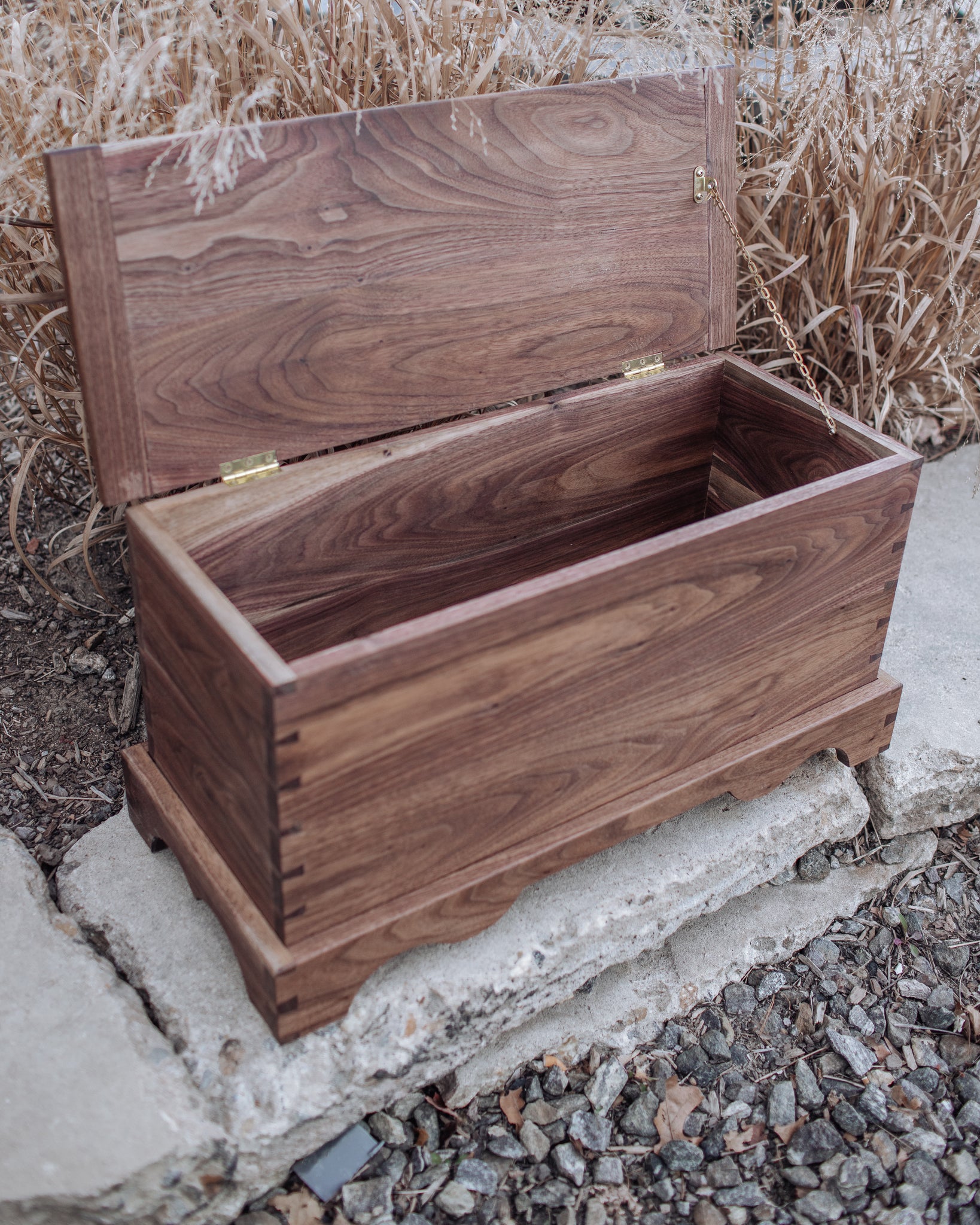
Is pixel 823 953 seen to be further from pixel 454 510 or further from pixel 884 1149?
pixel 454 510

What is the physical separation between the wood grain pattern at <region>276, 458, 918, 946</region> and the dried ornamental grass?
65 cm

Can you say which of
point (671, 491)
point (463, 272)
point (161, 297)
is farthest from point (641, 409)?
point (161, 297)

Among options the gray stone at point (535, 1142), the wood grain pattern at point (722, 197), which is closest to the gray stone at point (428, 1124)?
the gray stone at point (535, 1142)

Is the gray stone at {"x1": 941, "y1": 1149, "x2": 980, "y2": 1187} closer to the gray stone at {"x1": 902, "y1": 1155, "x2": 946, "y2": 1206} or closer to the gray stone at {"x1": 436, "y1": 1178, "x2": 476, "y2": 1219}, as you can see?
the gray stone at {"x1": 902, "y1": 1155, "x2": 946, "y2": 1206}

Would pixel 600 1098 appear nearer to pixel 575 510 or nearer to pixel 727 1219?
pixel 727 1219

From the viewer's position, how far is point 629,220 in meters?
1.77

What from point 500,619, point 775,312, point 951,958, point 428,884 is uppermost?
point 775,312

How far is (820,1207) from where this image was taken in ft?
4.85

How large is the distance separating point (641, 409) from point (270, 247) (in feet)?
2.31

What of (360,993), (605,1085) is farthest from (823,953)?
(360,993)

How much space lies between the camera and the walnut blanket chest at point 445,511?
1.31 meters

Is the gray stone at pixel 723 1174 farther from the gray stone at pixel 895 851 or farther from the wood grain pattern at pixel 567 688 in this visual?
the gray stone at pixel 895 851

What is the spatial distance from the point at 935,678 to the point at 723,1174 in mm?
974

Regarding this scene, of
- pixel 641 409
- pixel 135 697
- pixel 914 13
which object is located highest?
pixel 914 13
